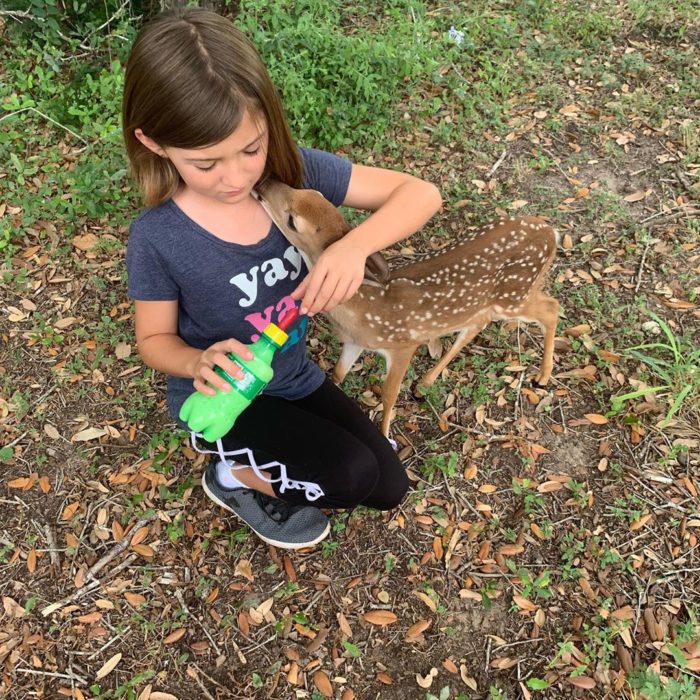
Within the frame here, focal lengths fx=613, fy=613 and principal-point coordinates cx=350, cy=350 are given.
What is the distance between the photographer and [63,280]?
12.4 ft

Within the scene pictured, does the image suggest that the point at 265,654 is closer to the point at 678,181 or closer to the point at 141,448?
the point at 141,448

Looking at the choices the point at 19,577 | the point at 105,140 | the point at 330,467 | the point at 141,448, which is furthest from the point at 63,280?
the point at 330,467

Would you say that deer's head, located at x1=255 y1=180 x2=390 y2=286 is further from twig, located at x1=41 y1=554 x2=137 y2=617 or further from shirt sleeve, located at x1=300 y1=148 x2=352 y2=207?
twig, located at x1=41 y1=554 x2=137 y2=617

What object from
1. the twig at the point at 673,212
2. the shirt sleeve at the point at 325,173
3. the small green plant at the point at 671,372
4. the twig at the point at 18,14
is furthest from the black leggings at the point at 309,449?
the twig at the point at 18,14

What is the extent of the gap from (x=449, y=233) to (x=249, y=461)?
2.24 meters

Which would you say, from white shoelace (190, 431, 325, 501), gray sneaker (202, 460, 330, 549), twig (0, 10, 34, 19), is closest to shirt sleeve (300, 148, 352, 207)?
white shoelace (190, 431, 325, 501)

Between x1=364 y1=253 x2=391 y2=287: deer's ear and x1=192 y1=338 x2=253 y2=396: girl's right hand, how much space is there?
0.63 metres

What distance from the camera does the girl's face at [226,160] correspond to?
1956 mm

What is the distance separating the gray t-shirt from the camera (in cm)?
222

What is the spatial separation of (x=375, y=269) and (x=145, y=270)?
2.87ft

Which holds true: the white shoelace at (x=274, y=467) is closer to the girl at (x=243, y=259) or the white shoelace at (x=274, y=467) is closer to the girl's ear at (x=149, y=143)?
the girl at (x=243, y=259)

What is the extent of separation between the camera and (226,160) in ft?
6.55

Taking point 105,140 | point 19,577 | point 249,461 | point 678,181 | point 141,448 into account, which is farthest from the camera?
point 678,181

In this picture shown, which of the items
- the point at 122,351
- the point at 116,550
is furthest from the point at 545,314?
the point at 116,550
